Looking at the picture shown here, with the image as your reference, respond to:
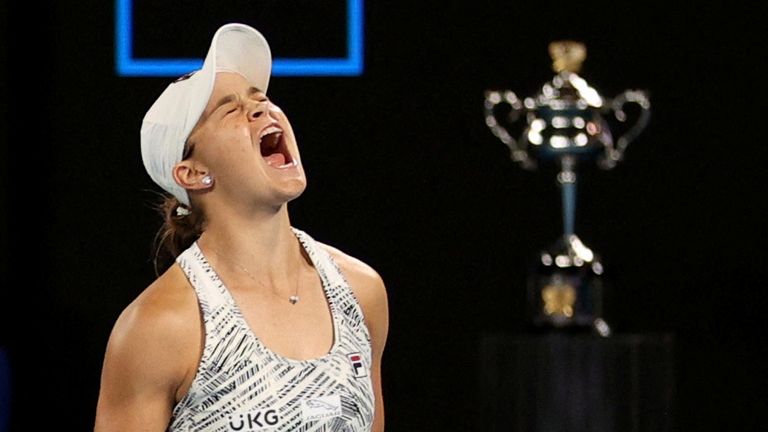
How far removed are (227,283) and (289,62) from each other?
3.19 metres

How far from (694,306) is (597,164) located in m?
0.56

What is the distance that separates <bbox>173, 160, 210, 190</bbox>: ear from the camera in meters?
1.94

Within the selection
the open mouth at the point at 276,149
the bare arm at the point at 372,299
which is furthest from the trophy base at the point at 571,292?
the open mouth at the point at 276,149

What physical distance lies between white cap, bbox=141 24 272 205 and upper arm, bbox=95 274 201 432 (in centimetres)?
22

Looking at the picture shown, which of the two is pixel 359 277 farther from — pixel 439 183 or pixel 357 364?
pixel 439 183

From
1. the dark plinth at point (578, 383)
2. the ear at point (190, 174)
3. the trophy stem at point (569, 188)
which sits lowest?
the dark plinth at point (578, 383)

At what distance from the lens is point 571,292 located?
4.55m

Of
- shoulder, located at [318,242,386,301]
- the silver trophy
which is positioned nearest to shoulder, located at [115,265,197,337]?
shoulder, located at [318,242,386,301]

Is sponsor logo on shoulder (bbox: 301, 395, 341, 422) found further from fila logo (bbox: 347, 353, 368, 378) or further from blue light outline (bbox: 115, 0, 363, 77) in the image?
blue light outline (bbox: 115, 0, 363, 77)

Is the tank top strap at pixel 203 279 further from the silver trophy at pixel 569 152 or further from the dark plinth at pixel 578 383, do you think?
the silver trophy at pixel 569 152

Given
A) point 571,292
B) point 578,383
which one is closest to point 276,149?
point 578,383

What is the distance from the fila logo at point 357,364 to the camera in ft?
6.23

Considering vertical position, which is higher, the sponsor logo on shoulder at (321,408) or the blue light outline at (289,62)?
the blue light outline at (289,62)

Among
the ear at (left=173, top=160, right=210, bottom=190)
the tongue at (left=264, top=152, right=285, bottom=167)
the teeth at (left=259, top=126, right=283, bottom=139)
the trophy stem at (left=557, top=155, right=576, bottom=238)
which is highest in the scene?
the teeth at (left=259, top=126, right=283, bottom=139)
